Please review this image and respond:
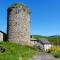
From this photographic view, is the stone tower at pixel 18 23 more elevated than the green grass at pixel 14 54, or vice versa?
the stone tower at pixel 18 23

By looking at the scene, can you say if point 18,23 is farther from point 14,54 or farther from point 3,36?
point 14,54

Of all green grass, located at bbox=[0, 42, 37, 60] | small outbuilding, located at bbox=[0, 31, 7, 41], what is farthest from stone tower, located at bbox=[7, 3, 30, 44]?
green grass, located at bbox=[0, 42, 37, 60]

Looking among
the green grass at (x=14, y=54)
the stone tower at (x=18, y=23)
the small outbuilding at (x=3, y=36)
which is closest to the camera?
the green grass at (x=14, y=54)

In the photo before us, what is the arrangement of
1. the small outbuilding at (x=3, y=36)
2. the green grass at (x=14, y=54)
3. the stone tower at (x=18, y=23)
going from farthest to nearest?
the small outbuilding at (x=3, y=36), the stone tower at (x=18, y=23), the green grass at (x=14, y=54)

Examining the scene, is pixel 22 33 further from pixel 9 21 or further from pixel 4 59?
pixel 4 59

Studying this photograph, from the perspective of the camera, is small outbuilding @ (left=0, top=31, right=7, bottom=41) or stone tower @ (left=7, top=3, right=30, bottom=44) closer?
stone tower @ (left=7, top=3, right=30, bottom=44)

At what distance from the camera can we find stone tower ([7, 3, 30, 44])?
156ft

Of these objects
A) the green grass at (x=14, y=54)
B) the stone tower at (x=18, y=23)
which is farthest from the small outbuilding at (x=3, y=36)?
the green grass at (x=14, y=54)

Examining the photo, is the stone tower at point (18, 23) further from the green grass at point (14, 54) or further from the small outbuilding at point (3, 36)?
the green grass at point (14, 54)

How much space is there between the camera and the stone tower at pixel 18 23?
156ft

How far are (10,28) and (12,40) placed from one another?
6.57 feet

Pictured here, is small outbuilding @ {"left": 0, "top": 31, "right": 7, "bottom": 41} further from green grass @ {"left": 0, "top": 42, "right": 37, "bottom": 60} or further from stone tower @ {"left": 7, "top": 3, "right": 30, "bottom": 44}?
green grass @ {"left": 0, "top": 42, "right": 37, "bottom": 60}

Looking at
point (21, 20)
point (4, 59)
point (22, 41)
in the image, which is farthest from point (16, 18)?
point (4, 59)

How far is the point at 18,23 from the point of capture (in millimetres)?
47531
